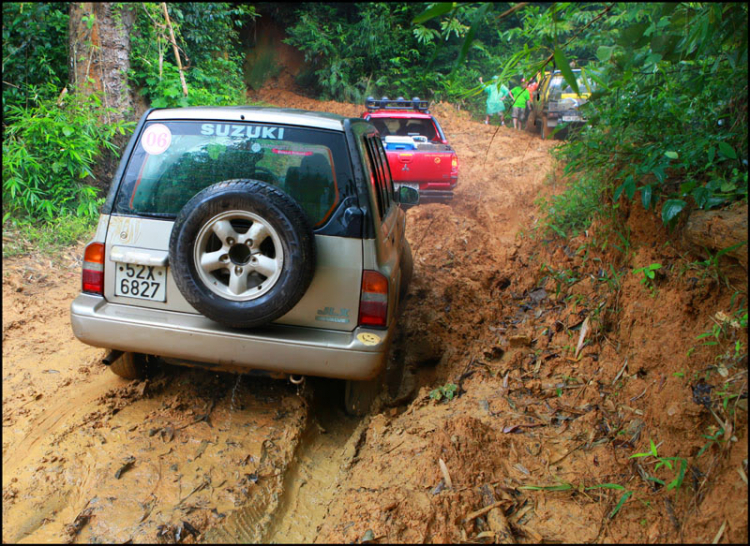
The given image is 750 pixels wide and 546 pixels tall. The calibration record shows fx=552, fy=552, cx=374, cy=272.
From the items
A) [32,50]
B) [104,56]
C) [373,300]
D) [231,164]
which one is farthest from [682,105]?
[32,50]

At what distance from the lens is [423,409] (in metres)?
3.43

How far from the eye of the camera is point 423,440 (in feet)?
9.64

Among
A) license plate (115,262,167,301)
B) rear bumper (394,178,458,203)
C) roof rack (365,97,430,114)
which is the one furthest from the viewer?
roof rack (365,97,430,114)

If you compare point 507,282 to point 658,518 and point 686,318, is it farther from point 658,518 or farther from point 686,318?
point 658,518

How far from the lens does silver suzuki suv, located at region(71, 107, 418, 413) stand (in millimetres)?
2785

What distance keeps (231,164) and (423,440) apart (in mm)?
1848

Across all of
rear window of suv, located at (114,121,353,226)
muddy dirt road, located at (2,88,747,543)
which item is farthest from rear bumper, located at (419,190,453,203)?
rear window of suv, located at (114,121,353,226)

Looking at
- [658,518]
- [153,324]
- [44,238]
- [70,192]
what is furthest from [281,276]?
[70,192]

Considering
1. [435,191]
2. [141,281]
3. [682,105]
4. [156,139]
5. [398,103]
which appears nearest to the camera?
[141,281]

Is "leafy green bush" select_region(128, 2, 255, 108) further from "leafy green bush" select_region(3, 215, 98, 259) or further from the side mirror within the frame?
the side mirror

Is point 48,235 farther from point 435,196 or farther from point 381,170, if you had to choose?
point 435,196

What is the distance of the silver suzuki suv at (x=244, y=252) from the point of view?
2785mm

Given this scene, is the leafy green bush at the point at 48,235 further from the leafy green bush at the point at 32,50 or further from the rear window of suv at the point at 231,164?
the rear window of suv at the point at 231,164

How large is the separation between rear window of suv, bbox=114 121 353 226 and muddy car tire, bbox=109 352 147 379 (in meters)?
0.95
